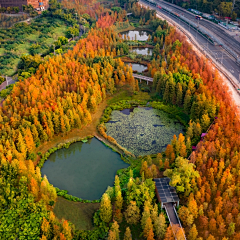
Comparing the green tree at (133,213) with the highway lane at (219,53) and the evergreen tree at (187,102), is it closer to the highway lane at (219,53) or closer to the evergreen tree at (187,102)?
the evergreen tree at (187,102)

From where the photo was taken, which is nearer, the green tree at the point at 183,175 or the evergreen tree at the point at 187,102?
the green tree at the point at 183,175

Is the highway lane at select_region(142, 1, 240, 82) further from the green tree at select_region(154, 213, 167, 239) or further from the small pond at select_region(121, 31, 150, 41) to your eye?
the green tree at select_region(154, 213, 167, 239)

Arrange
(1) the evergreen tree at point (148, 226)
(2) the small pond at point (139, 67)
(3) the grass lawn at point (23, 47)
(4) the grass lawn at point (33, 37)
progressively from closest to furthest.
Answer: (1) the evergreen tree at point (148, 226), (2) the small pond at point (139, 67), (3) the grass lawn at point (23, 47), (4) the grass lawn at point (33, 37)

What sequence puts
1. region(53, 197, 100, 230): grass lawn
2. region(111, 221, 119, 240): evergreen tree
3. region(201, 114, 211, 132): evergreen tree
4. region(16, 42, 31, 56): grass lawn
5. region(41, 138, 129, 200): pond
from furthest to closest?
1. region(16, 42, 31, 56): grass lawn
2. region(201, 114, 211, 132): evergreen tree
3. region(41, 138, 129, 200): pond
4. region(53, 197, 100, 230): grass lawn
5. region(111, 221, 119, 240): evergreen tree

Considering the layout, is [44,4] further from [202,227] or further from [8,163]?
[202,227]

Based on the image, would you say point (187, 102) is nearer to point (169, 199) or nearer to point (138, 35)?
point (169, 199)

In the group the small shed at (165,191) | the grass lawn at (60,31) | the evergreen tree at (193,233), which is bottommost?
the grass lawn at (60,31)

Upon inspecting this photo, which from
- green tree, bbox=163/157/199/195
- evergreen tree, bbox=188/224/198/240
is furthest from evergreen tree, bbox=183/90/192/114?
evergreen tree, bbox=188/224/198/240

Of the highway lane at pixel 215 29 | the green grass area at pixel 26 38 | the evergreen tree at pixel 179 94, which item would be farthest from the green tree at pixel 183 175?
the green grass area at pixel 26 38
